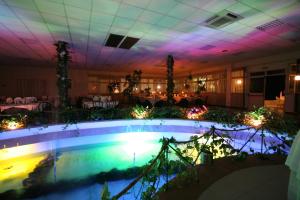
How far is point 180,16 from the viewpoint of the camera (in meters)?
4.46

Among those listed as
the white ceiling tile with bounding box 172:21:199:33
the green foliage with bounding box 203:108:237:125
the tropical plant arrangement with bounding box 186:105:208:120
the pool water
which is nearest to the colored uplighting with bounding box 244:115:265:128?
the green foliage with bounding box 203:108:237:125

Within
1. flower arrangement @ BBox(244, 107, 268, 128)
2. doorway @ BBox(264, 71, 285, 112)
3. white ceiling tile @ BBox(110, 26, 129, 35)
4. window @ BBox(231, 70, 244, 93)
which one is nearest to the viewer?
white ceiling tile @ BBox(110, 26, 129, 35)

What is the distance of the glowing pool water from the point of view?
4349mm

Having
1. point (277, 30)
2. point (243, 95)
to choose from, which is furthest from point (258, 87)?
point (277, 30)

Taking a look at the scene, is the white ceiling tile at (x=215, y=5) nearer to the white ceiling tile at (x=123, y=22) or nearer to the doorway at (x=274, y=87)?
the white ceiling tile at (x=123, y=22)

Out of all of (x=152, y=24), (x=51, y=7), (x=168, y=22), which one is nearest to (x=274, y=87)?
(x=168, y=22)

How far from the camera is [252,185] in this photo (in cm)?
246

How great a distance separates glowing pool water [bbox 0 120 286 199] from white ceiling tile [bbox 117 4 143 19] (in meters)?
3.61

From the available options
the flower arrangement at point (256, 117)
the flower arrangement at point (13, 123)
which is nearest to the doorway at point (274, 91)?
the flower arrangement at point (256, 117)

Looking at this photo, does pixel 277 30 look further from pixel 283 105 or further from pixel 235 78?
pixel 235 78

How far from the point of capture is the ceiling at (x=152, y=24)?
154 inches

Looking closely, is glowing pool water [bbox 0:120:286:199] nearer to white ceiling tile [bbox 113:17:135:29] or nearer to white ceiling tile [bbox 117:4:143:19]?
white ceiling tile [bbox 113:17:135:29]

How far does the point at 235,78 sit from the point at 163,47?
6.73 meters

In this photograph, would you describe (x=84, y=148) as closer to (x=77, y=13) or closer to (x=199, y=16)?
(x=77, y=13)
